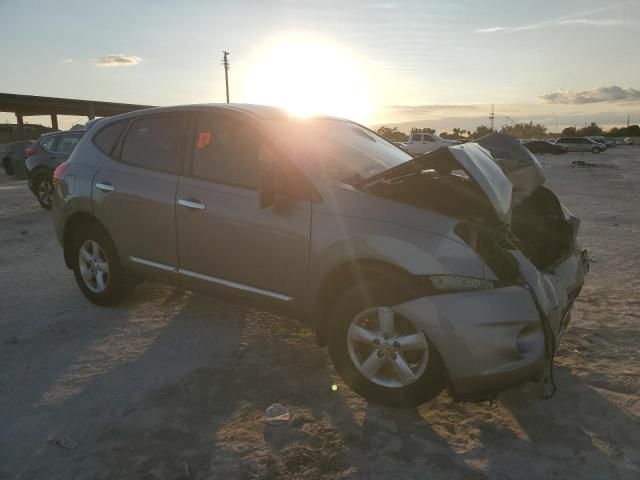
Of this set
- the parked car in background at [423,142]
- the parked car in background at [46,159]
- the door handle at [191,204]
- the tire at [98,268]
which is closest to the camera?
the door handle at [191,204]

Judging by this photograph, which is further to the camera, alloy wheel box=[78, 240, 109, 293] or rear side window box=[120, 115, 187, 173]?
alloy wheel box=[78, 240, 109, 293]

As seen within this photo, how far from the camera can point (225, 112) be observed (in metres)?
3.61

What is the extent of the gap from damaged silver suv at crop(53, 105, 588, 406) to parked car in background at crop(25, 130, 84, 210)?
7.44 m

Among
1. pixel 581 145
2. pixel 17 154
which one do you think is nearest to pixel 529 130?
pixel 581 145

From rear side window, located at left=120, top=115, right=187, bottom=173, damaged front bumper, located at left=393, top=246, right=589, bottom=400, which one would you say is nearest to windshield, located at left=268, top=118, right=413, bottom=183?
rear side window, located at left=120, top=115, right=187, bottom=173

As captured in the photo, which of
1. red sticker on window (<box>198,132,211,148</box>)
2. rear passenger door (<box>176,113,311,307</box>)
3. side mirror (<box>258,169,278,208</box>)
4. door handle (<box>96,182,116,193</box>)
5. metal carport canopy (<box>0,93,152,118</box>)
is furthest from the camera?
metal carport canopy (<box>0,93,152,118</box>)

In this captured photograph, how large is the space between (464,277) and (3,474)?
243 cm

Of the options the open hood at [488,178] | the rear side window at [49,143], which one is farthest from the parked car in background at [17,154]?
the open hood at [488,178]

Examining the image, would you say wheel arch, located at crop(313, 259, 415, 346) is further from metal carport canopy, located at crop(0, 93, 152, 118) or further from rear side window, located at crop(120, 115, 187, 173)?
metal carport canopy, located at crop(0, 93, 152, 118)

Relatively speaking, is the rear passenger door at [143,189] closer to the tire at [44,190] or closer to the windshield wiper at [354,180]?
the windshield wiper at [354,180]

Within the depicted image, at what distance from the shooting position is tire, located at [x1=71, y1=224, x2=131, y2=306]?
14.0 ft

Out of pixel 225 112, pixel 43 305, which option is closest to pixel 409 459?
pixel 225 112

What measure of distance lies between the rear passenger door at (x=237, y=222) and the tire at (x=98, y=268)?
0.90m

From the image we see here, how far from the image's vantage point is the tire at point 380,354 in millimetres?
2680
